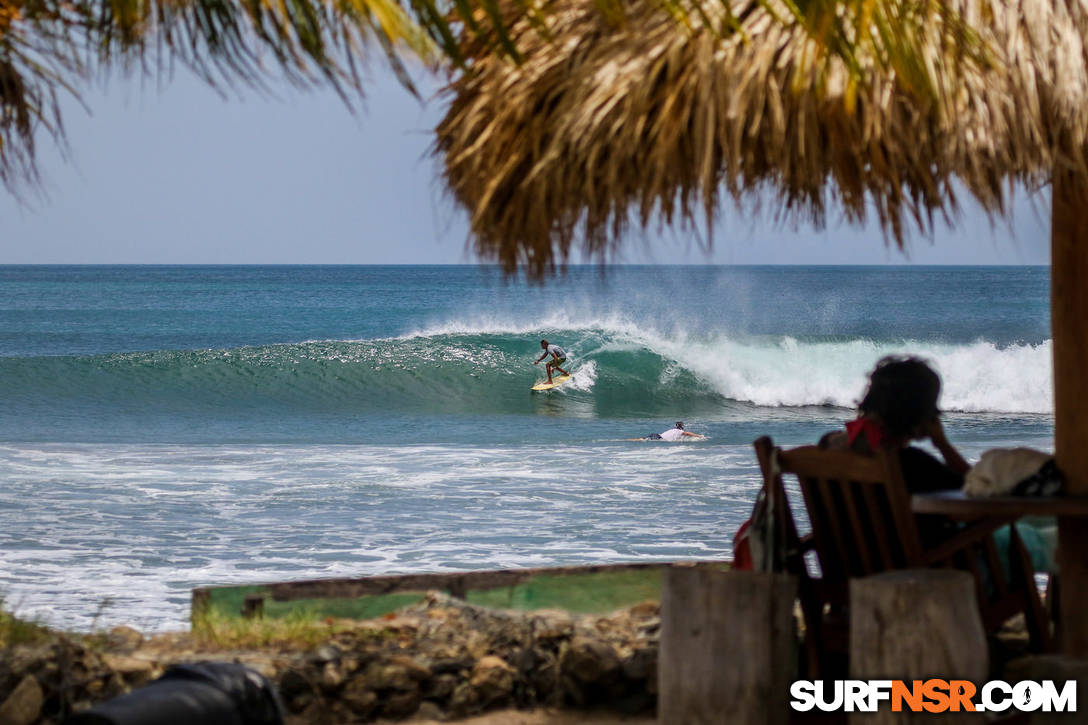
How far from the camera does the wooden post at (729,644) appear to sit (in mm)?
3045

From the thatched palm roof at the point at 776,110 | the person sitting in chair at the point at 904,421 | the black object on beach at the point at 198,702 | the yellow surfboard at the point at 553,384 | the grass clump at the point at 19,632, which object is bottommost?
the yellow surfboard at the point at 553,384

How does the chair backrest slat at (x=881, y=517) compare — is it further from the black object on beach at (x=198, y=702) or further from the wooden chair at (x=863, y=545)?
the black object on beach at (x=198, y=702)

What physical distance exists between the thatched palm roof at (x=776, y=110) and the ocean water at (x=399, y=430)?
0.38 metres

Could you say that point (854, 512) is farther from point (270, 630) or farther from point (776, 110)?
point (270, 630)

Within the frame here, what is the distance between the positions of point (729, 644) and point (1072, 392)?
4.20 feet

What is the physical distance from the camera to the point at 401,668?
13.2ft

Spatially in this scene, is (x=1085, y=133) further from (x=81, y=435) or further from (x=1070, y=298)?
(x=81, y=435)

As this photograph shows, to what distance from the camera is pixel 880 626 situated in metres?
2.80

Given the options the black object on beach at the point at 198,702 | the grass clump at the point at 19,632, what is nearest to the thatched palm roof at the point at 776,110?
the black object on beach at the point at 198,702

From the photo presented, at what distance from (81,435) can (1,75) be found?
1573 centimetres

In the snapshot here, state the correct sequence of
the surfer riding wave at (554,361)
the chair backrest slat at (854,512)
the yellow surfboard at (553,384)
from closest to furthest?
the chair backrest slat at (854,512) → the surfer riding wave at (554,361) → the yellow surfboard at (553,384)

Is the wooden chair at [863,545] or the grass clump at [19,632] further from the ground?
the wooden chair at [863,545]

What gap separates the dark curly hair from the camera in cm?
345

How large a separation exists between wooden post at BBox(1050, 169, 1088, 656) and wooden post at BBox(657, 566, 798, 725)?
2.91 ft
